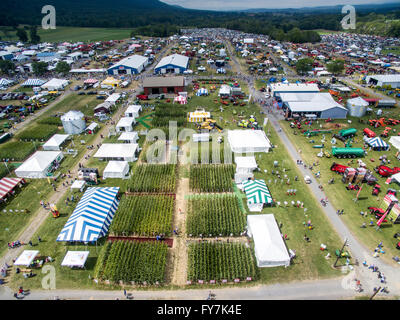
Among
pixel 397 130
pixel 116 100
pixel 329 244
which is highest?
pixel 116 100

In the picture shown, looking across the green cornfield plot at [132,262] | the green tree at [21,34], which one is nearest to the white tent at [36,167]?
the green cornfield plot at [132,262]

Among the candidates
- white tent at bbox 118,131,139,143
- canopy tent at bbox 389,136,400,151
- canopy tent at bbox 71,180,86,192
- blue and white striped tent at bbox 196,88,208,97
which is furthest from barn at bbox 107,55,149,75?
canopy tent at bbox 389,136,400,151

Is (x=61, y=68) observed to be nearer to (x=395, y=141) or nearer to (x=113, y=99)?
(x=113, y=99)

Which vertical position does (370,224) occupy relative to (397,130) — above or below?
below

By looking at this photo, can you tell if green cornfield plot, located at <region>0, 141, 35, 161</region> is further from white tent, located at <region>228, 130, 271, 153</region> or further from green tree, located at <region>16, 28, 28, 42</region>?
green tree, located at <region>16, 28, 28, 42</region>
